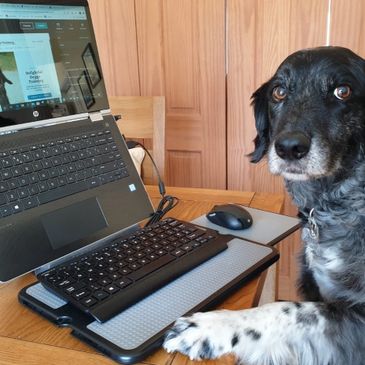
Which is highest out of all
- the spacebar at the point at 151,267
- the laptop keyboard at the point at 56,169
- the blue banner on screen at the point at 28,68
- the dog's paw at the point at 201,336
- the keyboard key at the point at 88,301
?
the blue banner on screen at the point at 28,68

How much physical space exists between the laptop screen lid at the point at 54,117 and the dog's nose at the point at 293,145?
35cm

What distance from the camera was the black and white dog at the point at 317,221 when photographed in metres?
0.74

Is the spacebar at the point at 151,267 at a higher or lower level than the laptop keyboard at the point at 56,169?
lower

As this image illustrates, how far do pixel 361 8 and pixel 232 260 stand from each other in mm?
1403

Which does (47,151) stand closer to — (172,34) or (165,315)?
(165,315)

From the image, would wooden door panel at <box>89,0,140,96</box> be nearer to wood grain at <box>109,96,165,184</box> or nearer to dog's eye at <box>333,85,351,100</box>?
wood grain at <box>109,96,165,184</box>

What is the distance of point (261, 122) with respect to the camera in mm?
1246

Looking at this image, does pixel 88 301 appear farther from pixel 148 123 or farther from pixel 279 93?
pixel 148 123

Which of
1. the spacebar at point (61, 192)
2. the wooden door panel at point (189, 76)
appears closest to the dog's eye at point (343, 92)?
the spacebar at point (61, 192)

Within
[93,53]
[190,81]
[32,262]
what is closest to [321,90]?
[93,53]

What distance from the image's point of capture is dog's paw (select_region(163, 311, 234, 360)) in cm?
63

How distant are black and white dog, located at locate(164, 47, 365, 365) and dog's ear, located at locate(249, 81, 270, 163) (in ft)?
0.08

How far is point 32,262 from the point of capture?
825 mm

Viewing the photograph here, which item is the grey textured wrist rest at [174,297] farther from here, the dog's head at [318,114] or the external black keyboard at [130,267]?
the dog's head at [318,114]
